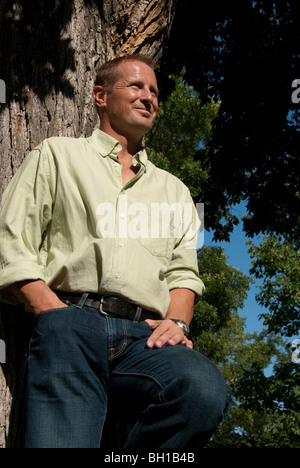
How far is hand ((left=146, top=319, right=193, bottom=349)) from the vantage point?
2.30m

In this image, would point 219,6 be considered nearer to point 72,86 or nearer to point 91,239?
point 72,86

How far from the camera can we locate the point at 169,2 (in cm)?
427

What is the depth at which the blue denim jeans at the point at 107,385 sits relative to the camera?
→ 2.07 m

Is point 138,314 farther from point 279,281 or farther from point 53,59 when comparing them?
point 279,281

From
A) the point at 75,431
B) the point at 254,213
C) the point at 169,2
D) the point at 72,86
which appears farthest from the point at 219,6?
the point at 75,431

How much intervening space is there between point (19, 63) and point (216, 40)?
294 inches

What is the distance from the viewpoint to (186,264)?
277cm

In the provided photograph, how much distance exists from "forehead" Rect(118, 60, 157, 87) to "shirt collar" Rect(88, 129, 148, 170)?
359 mm

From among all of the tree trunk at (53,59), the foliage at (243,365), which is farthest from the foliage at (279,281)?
the tree trunk at (53,59)

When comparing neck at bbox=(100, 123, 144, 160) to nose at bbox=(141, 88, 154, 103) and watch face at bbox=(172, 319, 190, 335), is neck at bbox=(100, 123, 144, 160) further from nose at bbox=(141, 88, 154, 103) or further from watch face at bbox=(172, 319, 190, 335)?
watch face at bbox=(172, 319, 190, 335)

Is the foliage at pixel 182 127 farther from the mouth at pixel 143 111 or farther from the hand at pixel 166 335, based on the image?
the hand at pixel 166 335

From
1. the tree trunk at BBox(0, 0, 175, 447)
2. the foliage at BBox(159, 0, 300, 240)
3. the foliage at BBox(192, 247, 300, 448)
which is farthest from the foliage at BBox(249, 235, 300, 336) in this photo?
the tree trunk at BBox(0, 0, 175, 447)

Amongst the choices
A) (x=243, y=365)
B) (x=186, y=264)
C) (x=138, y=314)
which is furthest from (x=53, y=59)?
(x=243, y=365)

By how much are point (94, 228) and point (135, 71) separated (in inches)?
40.5
